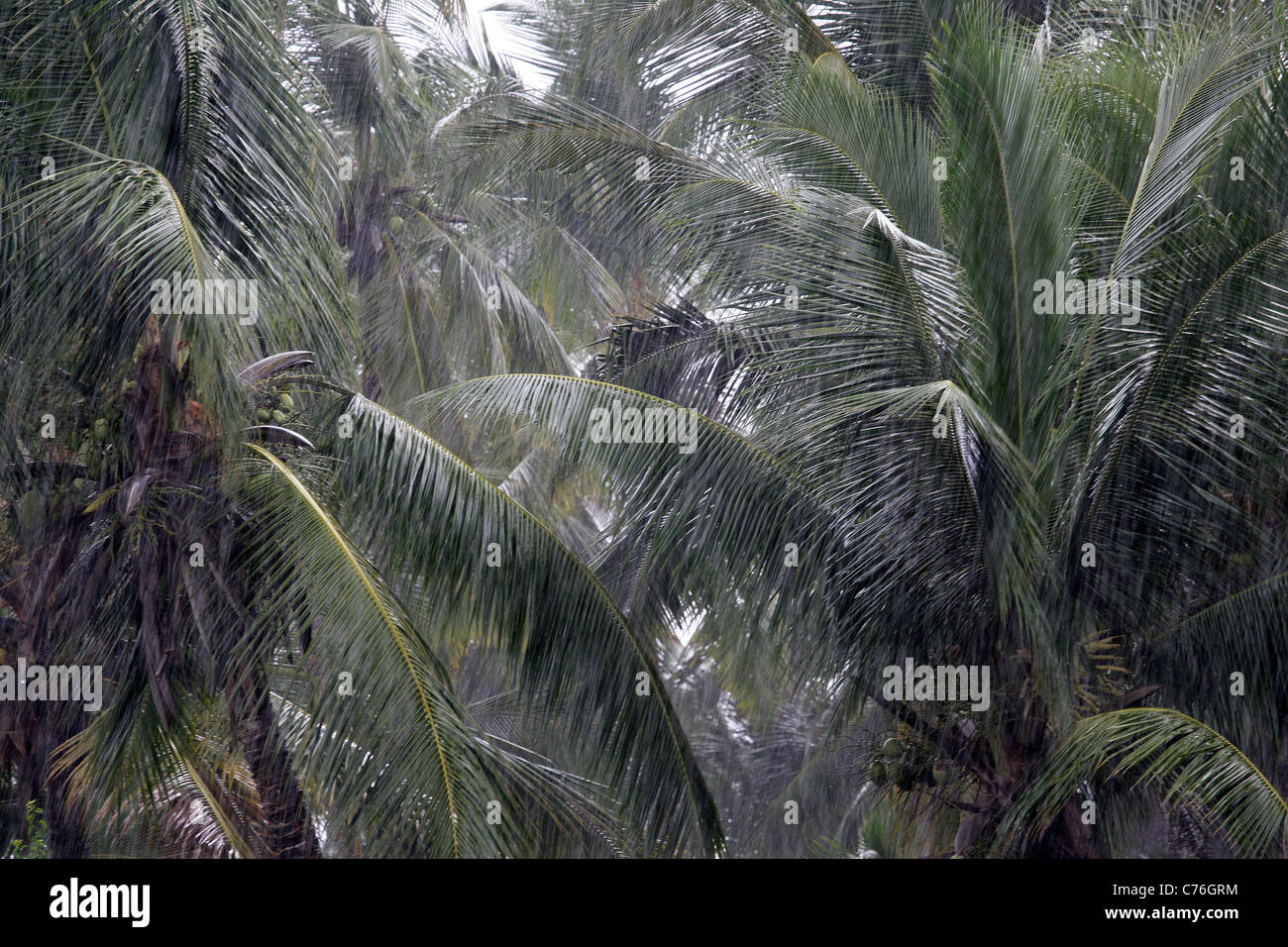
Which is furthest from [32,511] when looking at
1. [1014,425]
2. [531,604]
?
[1014,425]

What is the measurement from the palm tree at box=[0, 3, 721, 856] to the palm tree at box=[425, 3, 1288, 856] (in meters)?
0.89

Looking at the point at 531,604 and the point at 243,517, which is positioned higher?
the point at 243,517

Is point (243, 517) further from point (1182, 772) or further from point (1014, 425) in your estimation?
point (1182, 772)

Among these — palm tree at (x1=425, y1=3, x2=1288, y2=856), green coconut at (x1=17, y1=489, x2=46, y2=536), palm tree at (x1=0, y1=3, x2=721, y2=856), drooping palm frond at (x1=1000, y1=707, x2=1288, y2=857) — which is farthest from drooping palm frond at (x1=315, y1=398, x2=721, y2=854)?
drooping palm frond at (x1=1000, y1=707, x2=1288, y2=857)

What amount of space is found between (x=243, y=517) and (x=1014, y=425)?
14.0ft

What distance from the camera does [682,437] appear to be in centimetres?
662

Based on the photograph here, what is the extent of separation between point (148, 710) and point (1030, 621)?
15.1 feet

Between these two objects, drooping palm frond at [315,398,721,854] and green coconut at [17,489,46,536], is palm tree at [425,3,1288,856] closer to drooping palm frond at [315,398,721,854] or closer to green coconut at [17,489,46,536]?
drooping palm frond at [315,398,721,854]

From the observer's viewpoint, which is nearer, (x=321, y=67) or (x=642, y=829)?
(x=642, y=829)

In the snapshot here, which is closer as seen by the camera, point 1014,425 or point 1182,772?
point 1182,772

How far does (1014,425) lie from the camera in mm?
6238
